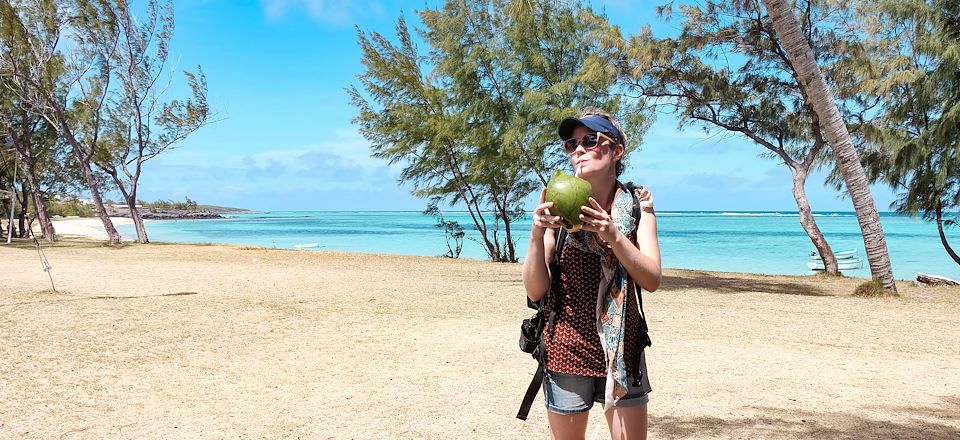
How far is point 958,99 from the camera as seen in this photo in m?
14.0

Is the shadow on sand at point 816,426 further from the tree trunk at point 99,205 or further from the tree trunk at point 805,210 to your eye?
the tree trunk at point 99,205

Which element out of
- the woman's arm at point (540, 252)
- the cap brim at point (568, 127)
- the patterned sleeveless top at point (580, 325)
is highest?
the cap brim at point (568, 127)

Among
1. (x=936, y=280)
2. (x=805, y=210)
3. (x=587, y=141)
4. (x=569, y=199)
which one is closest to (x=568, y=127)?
(x=587, y=141)

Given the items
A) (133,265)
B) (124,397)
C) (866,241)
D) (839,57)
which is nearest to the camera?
(124,397)

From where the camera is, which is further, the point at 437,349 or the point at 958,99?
the point at 958,99

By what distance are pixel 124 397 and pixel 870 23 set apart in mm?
16050

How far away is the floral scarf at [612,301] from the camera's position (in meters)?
2.16

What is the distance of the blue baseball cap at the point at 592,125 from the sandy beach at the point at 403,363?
2159mm

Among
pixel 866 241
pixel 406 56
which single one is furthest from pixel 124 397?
pixel 406 56

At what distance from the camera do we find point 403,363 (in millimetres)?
6742

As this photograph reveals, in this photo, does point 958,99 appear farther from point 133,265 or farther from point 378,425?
point 133,265

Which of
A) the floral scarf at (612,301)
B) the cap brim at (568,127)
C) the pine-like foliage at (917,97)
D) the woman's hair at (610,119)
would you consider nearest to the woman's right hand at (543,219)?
the floral scarf at (612,301)

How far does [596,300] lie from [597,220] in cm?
41

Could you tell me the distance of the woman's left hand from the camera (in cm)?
191
